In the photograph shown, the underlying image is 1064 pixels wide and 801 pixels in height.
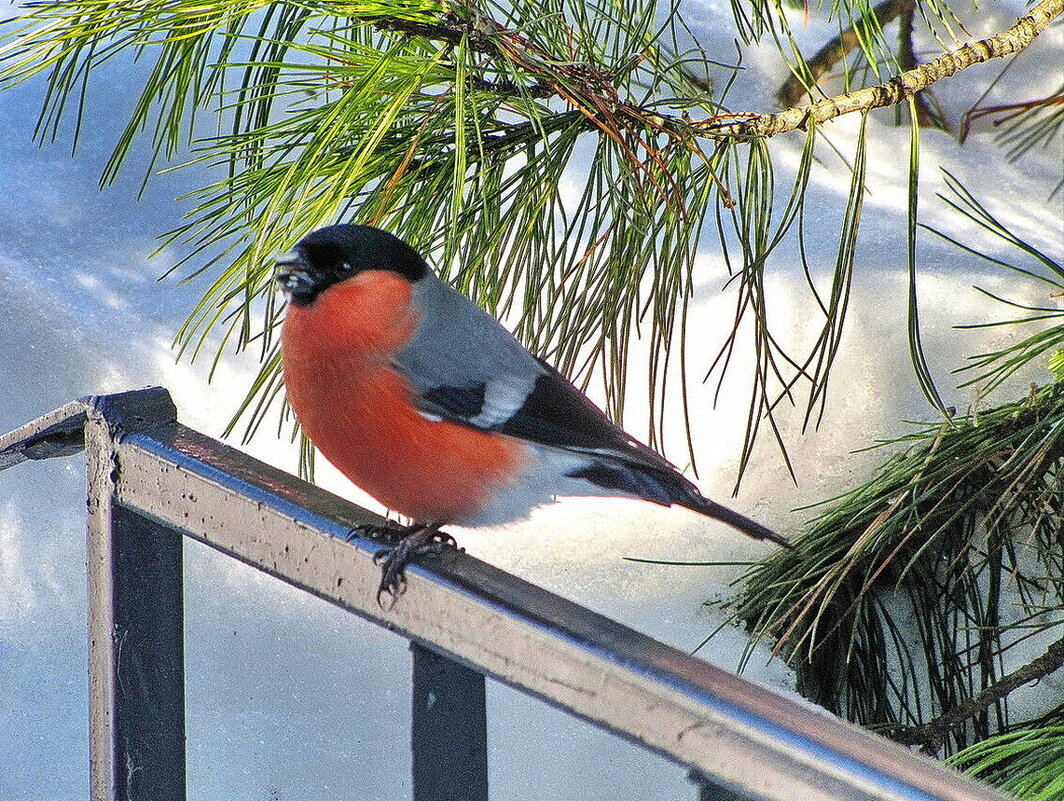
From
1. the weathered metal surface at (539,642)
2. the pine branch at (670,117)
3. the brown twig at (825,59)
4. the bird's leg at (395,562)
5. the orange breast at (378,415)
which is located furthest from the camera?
the brown twig at (825,59)

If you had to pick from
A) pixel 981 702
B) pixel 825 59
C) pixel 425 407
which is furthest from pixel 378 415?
pixel 825 59

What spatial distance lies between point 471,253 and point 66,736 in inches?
24.3

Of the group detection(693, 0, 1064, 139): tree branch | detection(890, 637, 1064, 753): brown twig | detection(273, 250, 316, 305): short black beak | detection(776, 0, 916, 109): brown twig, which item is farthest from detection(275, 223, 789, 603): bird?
detection(776, 0, 916, 109): brown twig

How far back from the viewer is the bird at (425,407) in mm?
521

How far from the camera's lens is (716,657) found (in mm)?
1033

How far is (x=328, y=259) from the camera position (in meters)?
0.53

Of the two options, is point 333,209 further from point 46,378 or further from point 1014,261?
point 1014,261

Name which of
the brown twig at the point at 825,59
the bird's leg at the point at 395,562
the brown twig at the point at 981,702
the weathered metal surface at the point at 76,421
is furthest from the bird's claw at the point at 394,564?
the brown twig at the point at 825,59

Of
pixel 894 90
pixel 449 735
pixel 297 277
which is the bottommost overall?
pixel 449 735

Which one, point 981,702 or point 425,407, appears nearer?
point 425,407

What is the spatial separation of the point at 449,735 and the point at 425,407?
7.6 inches

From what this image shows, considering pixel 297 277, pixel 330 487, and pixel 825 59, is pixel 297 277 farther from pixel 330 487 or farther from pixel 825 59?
pixel 825 59

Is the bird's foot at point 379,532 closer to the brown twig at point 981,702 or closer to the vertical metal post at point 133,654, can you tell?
the vertical metal post at point 133,654

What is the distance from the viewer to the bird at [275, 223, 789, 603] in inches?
20.5
